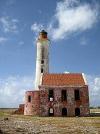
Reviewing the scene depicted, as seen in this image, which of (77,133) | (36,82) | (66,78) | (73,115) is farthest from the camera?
(36,82)

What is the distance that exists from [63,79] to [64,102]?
461 centimetres

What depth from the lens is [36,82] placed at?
5700cm

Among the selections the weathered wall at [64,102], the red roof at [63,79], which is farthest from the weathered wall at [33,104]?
the red roof at [63,79]

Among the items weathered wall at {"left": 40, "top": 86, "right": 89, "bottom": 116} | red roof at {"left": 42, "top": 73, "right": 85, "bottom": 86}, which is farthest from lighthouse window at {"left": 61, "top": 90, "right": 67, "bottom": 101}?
red roof at {"left": 42, "top": 73, "right": 85, "bottom": 86}

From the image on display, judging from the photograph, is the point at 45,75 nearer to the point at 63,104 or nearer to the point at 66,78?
the point at 66,78

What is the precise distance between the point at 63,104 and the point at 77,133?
1022 inches

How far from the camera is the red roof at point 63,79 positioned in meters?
47.8

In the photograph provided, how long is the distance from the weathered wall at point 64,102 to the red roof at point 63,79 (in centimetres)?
95

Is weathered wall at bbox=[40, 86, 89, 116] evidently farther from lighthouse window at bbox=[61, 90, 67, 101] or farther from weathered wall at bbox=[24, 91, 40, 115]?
weathered wall at bbox=[24, 91, 40, 115]

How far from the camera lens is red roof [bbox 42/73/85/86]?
157 feet

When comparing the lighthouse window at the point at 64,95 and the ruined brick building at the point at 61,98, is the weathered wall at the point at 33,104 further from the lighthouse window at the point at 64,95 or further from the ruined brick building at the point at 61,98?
the lighthouse window at the point at 64,95

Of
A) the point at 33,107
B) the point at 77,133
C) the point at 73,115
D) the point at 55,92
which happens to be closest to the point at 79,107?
the point at 73,115

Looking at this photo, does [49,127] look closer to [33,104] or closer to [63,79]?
[33,104]

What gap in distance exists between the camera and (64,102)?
47.0 meters
